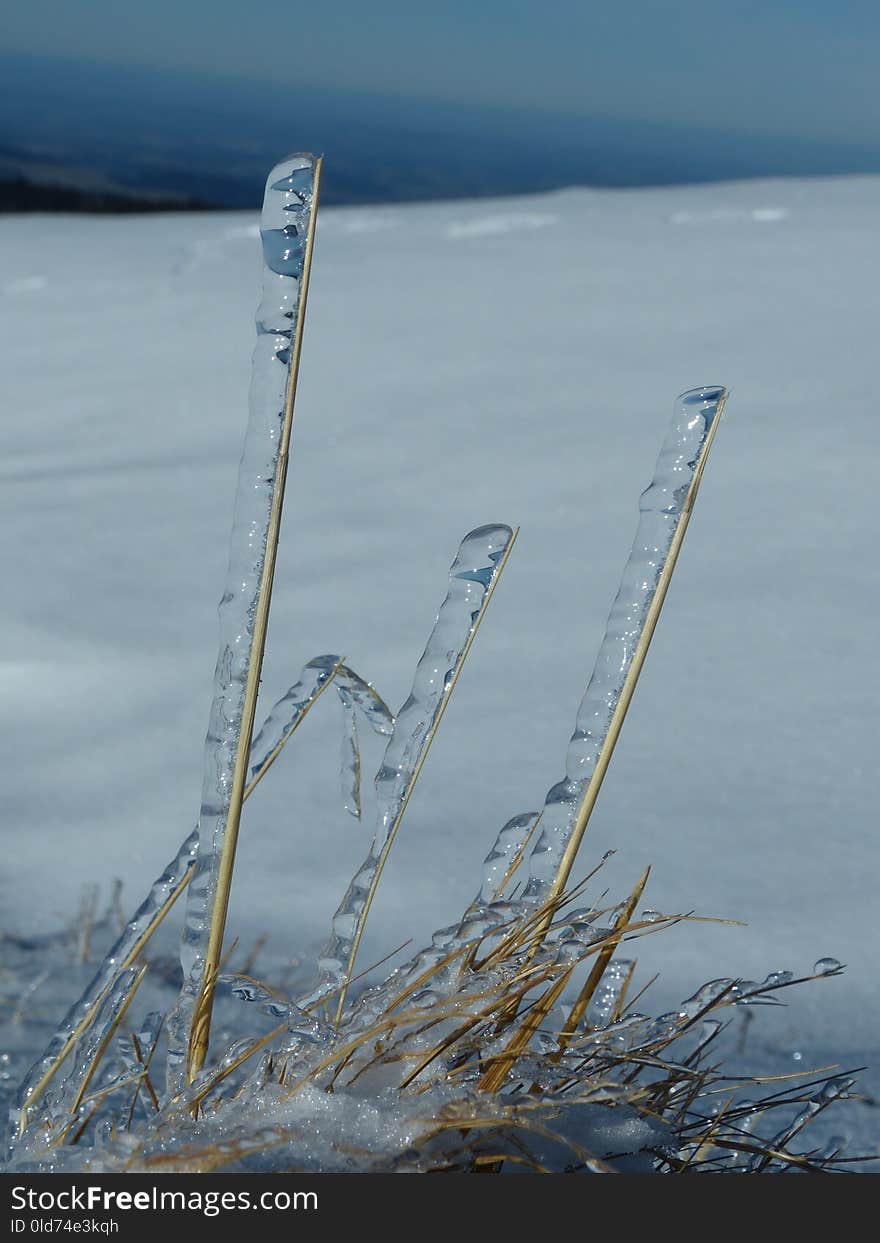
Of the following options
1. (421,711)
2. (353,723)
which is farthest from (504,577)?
(421,711)

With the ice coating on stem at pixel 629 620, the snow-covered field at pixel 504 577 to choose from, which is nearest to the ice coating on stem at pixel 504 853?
the ice coating on stem at pixel 629 620

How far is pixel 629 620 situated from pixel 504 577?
1.06 metres

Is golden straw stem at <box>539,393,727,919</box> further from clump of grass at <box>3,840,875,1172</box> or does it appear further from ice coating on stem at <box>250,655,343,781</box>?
ice coating on stem at <box>250,655,343,781</box>

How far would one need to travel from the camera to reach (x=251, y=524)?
57 cm

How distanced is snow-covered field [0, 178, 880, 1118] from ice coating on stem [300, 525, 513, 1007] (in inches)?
18.0

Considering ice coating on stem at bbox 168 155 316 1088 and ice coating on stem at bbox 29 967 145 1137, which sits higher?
ice coating on stem at bbox 168 155 316 1088

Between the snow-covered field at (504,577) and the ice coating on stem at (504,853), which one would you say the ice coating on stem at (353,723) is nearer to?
the ice coating on stem at (504,853)

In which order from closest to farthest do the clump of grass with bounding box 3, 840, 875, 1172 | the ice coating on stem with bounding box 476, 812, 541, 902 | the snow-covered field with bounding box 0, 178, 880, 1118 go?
the clump of grass with bounding box 3, 840, 875, 1172 → the ice coating on stem with bounding box 476, 812, 541, 902 → the snow-covered field with bounding box 0, 178, 880, 1118

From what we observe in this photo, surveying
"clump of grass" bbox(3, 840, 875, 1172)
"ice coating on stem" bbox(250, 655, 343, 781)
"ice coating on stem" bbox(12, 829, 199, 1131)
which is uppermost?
"ice coating on stem" bbox(250, 655, 343, 781)

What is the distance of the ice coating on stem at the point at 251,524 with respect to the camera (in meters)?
0.55

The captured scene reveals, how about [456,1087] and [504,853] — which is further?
[504,853]

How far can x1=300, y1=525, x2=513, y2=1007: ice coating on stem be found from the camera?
24.1 inches

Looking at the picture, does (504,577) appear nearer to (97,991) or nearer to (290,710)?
(290,710)

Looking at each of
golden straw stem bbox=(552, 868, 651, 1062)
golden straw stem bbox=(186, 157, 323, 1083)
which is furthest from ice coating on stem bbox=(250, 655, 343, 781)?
golden straw stem bbox=(552, 868, 651, 1062)
